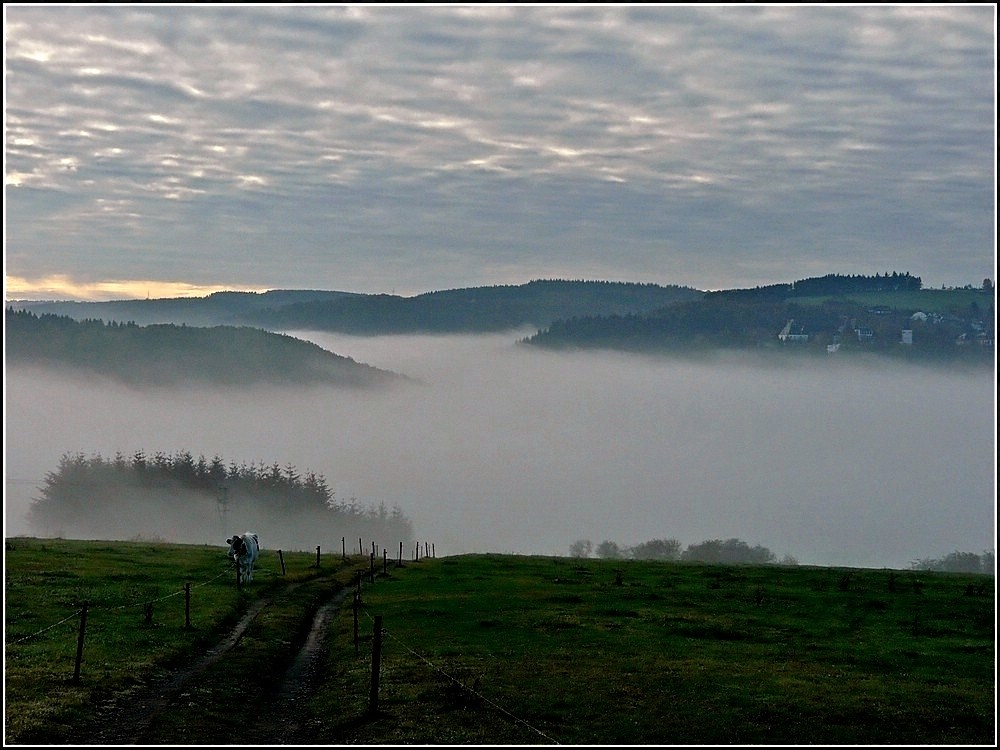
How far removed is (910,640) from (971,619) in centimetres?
1069

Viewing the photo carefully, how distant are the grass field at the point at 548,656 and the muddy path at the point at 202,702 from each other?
1.23 ft

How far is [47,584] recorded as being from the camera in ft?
212

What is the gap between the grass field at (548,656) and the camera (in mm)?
32719

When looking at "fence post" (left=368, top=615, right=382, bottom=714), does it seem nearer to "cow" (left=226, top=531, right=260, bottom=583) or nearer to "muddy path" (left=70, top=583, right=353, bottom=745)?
"muddy path" (left=70, top=583, right=353, bottom=745)

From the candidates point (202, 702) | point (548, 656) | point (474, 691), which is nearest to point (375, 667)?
point (474, 691)

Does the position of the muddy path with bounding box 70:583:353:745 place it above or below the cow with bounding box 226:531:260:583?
above

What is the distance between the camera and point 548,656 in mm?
45406

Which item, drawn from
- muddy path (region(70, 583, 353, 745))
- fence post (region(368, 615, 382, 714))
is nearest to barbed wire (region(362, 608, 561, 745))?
fence post (region(368, 615, 382, 714))

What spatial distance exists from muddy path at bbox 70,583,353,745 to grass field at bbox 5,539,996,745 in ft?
1.23

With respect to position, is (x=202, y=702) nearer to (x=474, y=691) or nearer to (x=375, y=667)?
(x=375, y=667)

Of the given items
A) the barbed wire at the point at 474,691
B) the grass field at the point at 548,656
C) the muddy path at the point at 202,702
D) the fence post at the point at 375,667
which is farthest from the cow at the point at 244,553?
the fence post at the point at 375,667

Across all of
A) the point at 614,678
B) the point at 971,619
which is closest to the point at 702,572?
the point at 971,619

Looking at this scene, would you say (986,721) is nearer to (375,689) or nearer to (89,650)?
(375,689)

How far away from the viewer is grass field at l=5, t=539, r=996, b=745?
32719 mm
